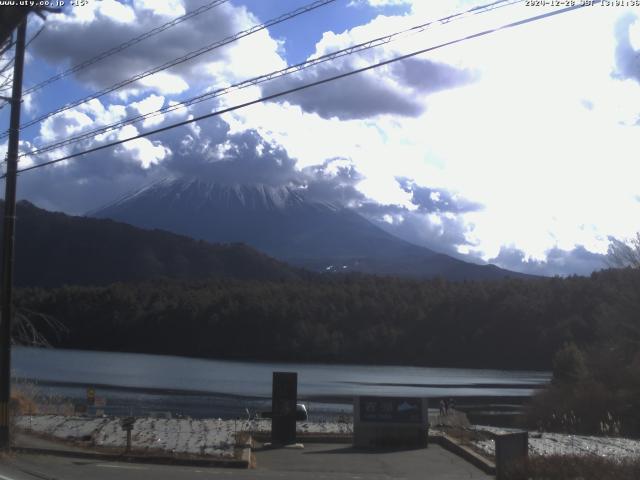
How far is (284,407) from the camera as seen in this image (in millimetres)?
20266

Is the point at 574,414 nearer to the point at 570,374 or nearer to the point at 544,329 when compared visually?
the point at 570,374

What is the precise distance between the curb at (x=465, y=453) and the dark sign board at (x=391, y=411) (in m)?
0.98

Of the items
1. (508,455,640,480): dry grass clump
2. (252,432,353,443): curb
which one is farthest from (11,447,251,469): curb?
(508,455,640,480): dry grass clump

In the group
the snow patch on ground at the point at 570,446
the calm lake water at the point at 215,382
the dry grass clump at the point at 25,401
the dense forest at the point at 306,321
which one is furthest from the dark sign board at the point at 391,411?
the dense forest at the point at 306,321

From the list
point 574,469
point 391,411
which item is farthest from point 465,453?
point 574,469

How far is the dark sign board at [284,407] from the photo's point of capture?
20.3m

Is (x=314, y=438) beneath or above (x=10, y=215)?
beneath

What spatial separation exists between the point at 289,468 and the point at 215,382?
154 feet

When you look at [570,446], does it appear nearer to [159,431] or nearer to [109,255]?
[159,431]

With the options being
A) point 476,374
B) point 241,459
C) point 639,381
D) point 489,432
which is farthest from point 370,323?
point 241,459

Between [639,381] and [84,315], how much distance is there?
80293 millimetres

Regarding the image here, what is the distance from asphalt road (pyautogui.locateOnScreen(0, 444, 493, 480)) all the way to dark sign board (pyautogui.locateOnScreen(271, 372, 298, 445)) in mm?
662

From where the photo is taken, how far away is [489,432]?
24.1 metres

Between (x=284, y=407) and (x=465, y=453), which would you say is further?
(x=284, y=407)
